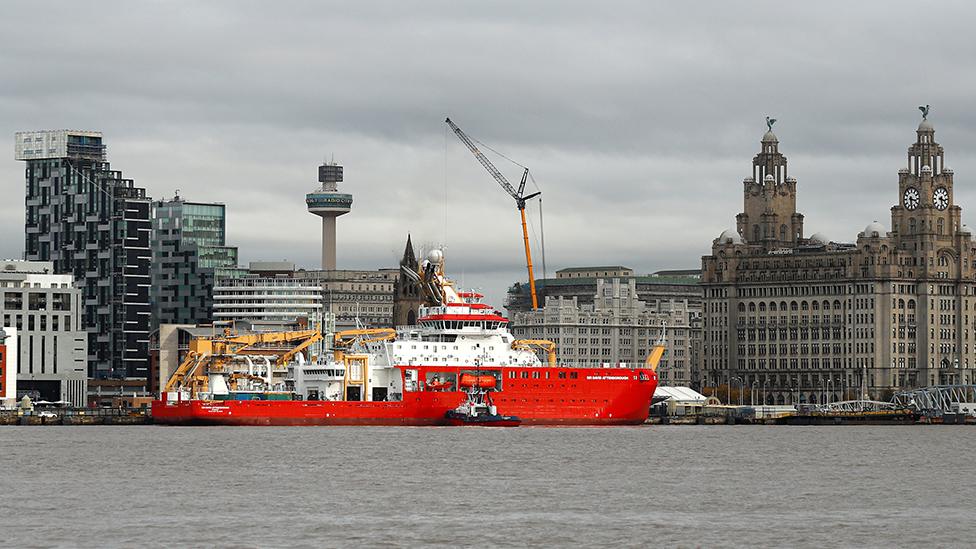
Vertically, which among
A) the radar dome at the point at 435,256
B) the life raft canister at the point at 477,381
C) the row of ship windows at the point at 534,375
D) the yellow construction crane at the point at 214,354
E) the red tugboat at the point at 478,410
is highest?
the radar dome at the point at 435,256

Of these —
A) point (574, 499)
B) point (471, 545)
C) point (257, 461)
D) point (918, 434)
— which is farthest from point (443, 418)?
point (471, 545)

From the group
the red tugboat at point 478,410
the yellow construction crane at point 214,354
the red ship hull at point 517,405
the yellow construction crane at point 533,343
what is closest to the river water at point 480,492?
the red tugboat at point 478,410

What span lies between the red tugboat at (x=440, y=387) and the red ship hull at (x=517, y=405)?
81 millimetres

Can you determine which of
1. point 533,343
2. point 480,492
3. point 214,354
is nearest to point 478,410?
point 533,343

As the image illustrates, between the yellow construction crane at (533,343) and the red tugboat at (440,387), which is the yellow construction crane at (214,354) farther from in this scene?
the yellow construction crane at (533,343)

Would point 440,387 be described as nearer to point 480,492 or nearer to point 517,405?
point 517,405

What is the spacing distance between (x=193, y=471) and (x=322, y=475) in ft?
25.7

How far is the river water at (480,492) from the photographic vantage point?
248ft

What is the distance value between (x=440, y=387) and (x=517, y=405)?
6.47 metres

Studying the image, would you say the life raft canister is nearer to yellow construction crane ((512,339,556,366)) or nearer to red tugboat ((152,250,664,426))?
red tugboat ((152,250,664,426))

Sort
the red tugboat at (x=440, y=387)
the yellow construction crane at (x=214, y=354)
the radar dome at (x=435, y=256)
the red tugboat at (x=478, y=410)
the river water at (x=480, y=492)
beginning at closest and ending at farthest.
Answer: the river water at (x=480, y=492)
the red tugboat at (x=478, y=410)
the red tugboat at (x=440, y=387)
the yellow construction crane at (x=214, y=354)
the radar dome at (x=435, y=256)

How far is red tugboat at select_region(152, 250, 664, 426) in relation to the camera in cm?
16738

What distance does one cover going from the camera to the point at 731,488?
95.9 metres

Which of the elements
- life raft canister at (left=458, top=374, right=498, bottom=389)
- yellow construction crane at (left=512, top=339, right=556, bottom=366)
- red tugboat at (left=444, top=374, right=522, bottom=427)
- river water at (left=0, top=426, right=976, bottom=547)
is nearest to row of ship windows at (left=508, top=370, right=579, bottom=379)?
red tugboat at (left=444, top=374, right=522, bottom=427)
